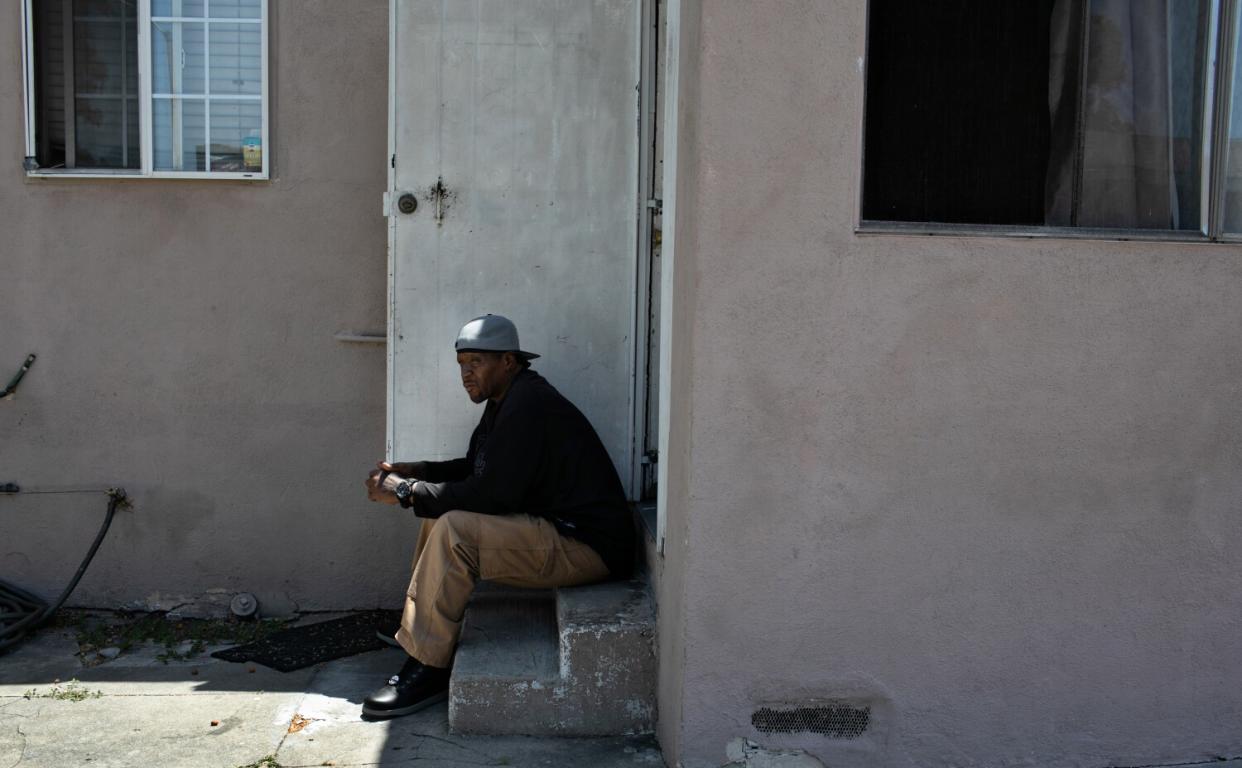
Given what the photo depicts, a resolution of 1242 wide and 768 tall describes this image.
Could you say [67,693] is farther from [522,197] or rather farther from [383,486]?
[522,197]

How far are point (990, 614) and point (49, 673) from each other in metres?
3.46

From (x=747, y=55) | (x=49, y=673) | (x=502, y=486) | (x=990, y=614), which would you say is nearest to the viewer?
(x=747, y=55)

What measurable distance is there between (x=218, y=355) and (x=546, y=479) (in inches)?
67.6

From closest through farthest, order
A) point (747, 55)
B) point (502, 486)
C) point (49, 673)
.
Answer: point (747, 55)
point (502, 486)
point (49, 673)

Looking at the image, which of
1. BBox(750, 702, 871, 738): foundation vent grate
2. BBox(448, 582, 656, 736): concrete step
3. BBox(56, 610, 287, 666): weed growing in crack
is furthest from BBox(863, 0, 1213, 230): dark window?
BBox(56, 610, 287, 666): weed growing in crack

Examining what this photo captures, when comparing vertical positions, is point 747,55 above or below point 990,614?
above

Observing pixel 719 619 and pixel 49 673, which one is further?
pixel 49 673

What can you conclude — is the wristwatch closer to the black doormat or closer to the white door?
the white door

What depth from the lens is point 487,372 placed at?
4.33 meters

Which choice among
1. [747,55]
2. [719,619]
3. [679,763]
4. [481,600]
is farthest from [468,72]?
[679,763]

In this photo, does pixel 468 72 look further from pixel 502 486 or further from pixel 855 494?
pixel 855 494

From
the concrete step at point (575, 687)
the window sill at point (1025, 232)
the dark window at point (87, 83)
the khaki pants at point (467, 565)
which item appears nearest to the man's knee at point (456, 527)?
the khaki pants at point (467, 565)

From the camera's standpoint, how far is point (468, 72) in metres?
4.55

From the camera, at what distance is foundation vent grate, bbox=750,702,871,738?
11.5 feet
